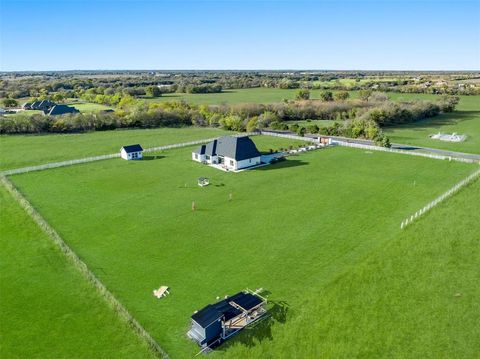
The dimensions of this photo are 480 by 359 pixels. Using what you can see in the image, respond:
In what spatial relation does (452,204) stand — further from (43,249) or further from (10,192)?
(10,192)

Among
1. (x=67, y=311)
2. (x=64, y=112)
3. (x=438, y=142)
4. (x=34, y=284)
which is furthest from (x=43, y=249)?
(x=64, y=112)

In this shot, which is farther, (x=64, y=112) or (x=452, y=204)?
(x=64, y=112)

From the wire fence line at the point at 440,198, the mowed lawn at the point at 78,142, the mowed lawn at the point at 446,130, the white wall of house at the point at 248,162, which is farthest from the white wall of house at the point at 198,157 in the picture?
the mowed lawn at the point at 446,130

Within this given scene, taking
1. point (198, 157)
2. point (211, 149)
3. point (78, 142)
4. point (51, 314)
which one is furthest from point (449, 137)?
point (51, 314)

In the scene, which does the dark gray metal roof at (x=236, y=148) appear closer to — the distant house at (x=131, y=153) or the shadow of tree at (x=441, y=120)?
the distant house at (x=131, y=153)

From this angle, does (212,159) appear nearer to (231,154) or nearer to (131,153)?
(231,154)

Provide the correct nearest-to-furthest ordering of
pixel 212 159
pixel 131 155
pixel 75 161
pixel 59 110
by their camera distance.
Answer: pixel 212 159 → pixel 75 161 → pixel 131 155 → pixel 59 110
